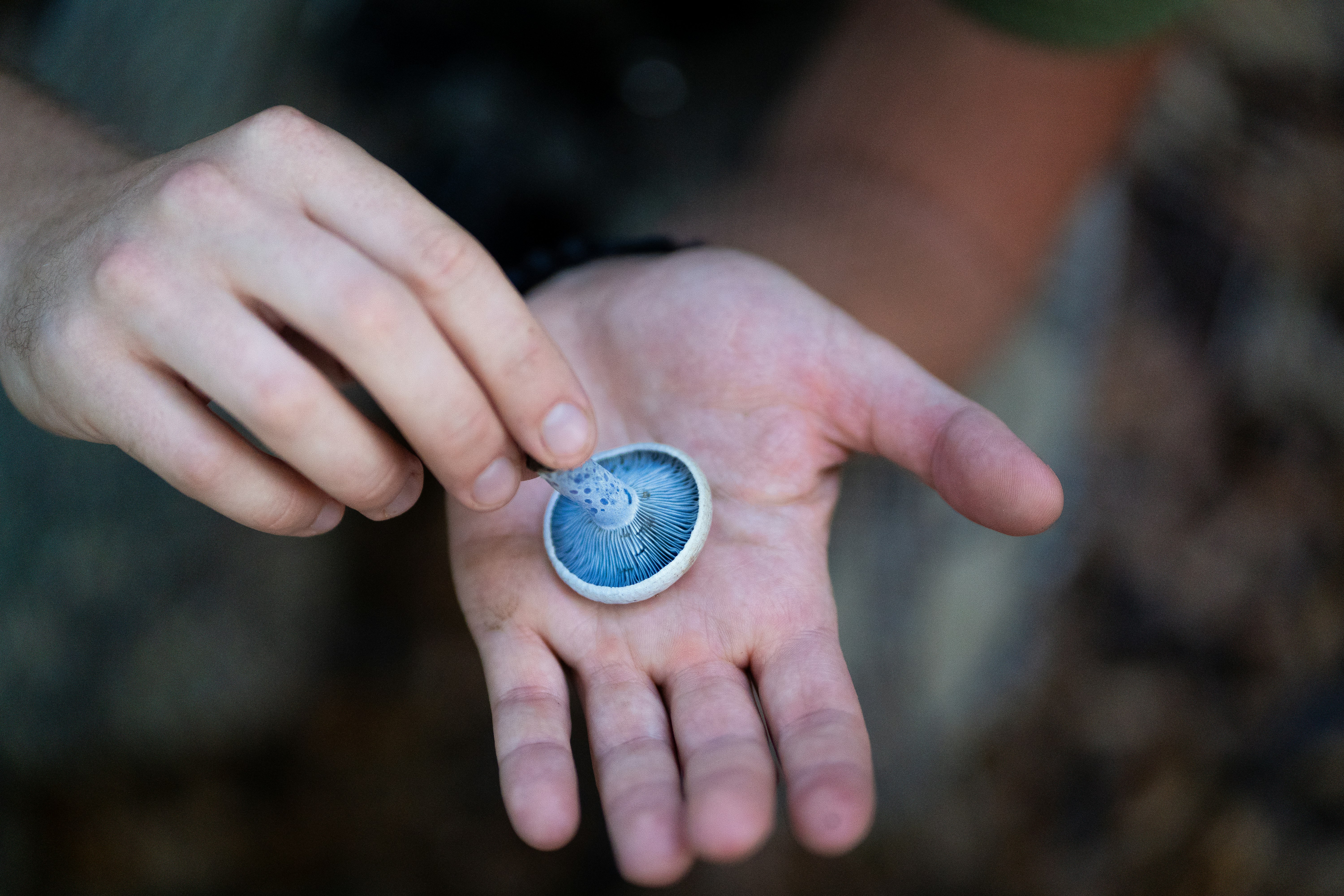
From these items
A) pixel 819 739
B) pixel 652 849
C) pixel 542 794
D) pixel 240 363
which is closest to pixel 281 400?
pixel 240 363

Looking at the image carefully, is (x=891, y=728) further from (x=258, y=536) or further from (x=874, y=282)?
(x=258, y=536)

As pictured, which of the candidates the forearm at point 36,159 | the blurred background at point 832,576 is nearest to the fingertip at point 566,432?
the forearm at point 36,159

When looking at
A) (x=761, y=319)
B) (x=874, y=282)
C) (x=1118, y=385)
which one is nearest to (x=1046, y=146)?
(x=874, y=282)

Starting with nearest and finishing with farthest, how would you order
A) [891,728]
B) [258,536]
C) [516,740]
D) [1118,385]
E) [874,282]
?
[516,740] → [874,282] → [258,536] → [891,728] → [1118,385]

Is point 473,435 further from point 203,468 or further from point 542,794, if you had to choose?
point 542,794

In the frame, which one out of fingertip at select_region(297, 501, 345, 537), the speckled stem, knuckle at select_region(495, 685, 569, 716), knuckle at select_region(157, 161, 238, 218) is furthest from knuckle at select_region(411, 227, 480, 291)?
knuckle at select_region(495, 685, 569, 716)

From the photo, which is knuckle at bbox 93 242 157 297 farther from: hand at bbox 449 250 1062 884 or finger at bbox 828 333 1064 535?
finger at bbox 828 333 1064 535

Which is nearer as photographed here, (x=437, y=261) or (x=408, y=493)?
Result: (x=437, y=261)
